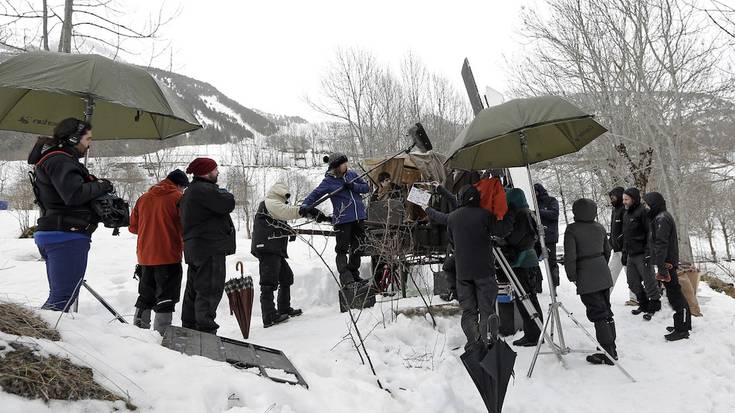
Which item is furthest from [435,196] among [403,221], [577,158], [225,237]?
[577,158]

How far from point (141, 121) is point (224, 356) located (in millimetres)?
2927

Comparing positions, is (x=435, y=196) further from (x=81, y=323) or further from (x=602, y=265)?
(x=81, y=323)

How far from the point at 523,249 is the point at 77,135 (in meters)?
4.38

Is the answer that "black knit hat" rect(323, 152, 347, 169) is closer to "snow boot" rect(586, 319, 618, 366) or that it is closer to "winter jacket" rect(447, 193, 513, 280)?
"winter jacket" rect(447, 193, 513, 280)

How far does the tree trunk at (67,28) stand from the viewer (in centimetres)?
695

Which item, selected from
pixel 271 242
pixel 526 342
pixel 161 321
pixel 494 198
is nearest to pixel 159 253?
pixel 161 321

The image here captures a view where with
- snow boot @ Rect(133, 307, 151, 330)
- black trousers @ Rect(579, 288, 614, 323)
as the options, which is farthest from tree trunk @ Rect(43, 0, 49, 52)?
black trousers @ Rect(579, 288, 614, 323)

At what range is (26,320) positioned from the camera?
247 cm

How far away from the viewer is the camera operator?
318cm

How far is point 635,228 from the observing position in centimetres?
610

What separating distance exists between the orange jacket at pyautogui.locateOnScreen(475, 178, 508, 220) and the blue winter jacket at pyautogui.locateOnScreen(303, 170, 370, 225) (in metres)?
1.84

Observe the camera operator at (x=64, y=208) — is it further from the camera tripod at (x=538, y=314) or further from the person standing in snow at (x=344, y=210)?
the camera tripod at (x=538, y=314)

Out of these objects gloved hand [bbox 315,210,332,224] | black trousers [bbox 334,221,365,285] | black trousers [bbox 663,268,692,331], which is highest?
gloved hand [bbox 315,210,332,224]

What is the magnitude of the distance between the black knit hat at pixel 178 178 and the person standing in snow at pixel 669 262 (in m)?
5.59
